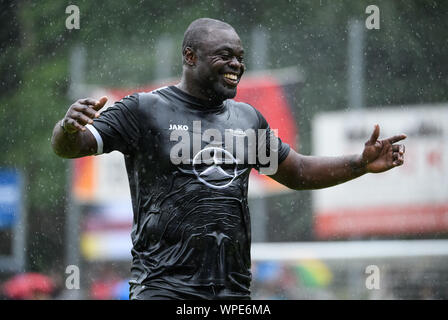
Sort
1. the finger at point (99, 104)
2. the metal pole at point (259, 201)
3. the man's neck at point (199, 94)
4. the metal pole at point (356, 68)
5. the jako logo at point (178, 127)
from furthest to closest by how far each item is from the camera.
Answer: the metal pole at point (356, 68)
the metal pole at point (259, 201)
the man's neck at point (199, 94)
the jako logo at point (178, 127)
the finger at point (99, 104)

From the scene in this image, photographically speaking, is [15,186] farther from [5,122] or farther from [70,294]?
[5,122]

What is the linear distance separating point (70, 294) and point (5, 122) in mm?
4356

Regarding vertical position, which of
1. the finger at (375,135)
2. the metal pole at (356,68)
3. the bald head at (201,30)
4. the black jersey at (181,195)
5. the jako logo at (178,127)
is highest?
the metal pole at (356,68)

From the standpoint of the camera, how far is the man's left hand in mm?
4312

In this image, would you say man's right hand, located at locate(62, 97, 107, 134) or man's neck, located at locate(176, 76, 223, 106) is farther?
man's neck, located at locate(176, 76, 223, 106)

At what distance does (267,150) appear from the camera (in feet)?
14.3

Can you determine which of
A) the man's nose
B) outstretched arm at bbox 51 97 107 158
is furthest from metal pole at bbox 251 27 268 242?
outstretched arm at bbox 51 97 107 158

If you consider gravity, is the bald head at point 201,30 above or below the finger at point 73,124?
above

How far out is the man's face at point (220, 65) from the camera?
4.11 meters

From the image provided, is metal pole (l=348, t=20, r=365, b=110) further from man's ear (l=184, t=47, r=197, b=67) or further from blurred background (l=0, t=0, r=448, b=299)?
man's ear (l=184, t=47, r=197, b=67)

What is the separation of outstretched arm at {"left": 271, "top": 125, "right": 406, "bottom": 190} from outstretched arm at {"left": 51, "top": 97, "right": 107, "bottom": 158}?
1.17m

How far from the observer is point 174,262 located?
3.88m

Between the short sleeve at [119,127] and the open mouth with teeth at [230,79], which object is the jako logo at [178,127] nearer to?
the short sleeve at [119,127]

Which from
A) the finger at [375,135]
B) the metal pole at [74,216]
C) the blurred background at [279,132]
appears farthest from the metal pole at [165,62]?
the finger at [375,135]
